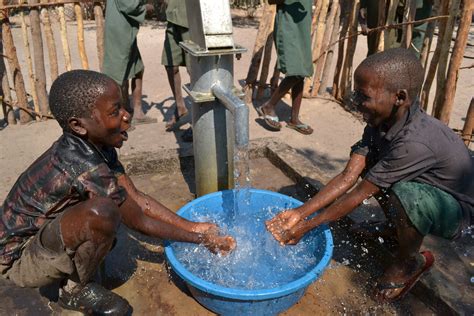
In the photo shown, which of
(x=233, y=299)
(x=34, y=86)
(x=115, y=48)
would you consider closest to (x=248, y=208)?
(x=233, y=299)

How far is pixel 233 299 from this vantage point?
166 centimetres

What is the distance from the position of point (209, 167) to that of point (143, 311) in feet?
2.93

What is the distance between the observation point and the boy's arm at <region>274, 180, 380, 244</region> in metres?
1.92

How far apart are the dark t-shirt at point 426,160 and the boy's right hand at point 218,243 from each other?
2.35 feet

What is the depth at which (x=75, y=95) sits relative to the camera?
1.59 m

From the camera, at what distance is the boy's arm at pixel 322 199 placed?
2.03 metres

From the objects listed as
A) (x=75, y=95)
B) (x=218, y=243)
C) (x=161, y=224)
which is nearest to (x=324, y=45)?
(x=218, y=243)

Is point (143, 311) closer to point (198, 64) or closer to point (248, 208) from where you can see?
point (248, 208)

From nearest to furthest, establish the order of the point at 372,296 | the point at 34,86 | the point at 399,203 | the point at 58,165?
the point at 58,165 → the point at 399,203 → the point at 372,296 → the point at 34,86

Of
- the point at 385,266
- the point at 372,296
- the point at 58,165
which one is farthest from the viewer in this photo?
the point at 385,266

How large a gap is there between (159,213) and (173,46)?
2402 millimetres

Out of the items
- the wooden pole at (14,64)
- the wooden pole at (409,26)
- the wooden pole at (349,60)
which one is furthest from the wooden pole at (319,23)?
the wooden pole at (14,64)

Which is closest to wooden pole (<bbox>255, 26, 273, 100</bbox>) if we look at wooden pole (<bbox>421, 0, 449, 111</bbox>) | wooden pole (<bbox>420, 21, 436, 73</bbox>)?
wooden pole (<bbox>420, 21, 436, 73</bbox>)

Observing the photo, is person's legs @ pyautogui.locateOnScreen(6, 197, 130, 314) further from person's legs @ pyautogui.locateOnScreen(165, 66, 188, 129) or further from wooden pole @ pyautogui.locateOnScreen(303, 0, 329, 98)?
wooden pole @ pyautogui.locateOnScreen(303, 0, 329, 98)
